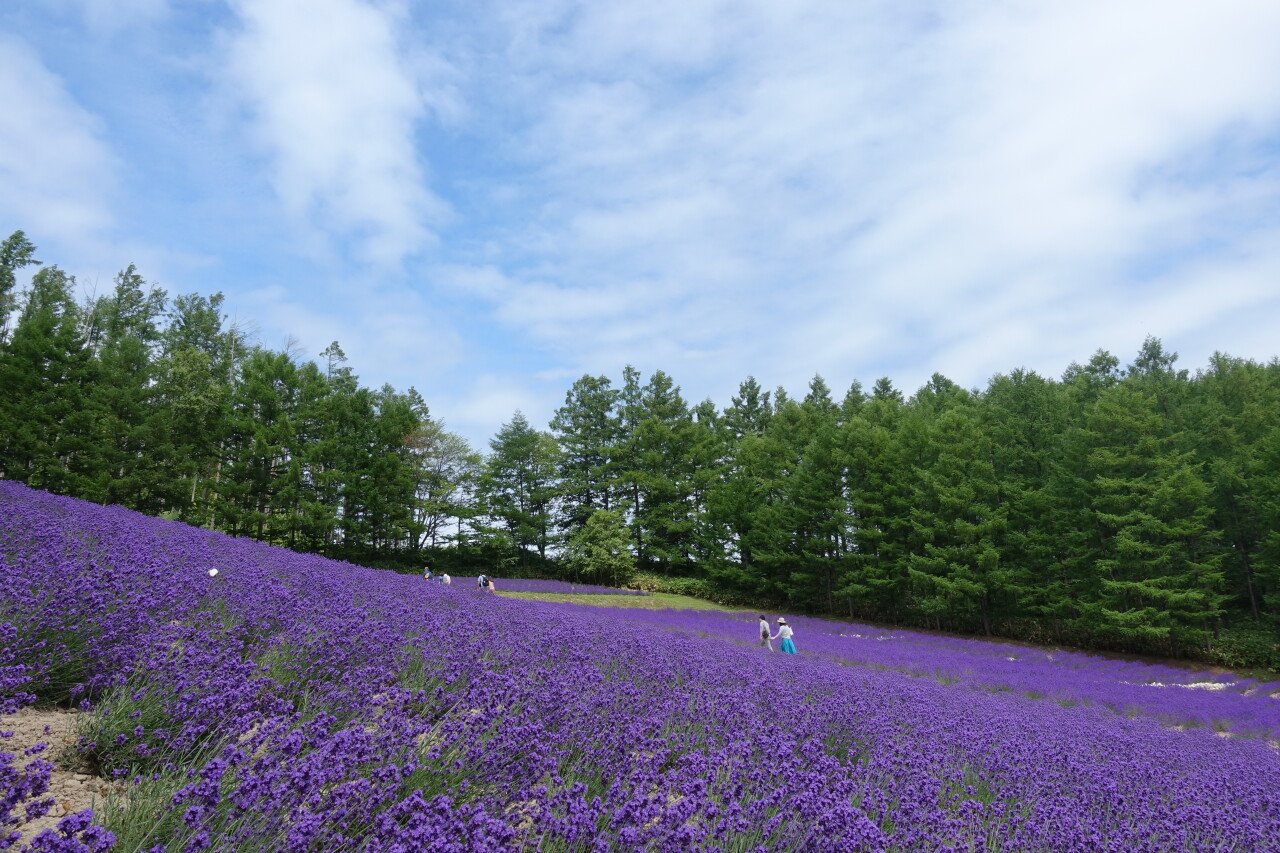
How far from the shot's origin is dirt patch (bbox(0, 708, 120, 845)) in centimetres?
282

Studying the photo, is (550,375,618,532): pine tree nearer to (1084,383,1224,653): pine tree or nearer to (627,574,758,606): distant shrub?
(627,574,758,606): distant shrub

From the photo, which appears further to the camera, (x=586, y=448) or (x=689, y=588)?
(x=586, y=448)

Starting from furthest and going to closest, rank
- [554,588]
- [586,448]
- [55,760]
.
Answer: [586,448] < [554,588] < [55,760]

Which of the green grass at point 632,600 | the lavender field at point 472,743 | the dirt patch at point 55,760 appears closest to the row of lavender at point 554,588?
the green grass at point 632,600

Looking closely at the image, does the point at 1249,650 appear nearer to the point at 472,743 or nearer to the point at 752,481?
the point at 752,481

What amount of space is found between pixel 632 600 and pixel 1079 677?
1819 cm

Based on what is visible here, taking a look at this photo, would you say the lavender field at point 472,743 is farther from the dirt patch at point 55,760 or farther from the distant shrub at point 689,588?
the distant shrub at point 689,588

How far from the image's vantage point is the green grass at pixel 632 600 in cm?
2754

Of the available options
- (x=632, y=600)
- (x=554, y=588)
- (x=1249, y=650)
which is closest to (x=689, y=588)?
(x=632, y=600)

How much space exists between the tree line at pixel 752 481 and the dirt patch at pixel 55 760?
94.0ft

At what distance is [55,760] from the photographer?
3.17 meters

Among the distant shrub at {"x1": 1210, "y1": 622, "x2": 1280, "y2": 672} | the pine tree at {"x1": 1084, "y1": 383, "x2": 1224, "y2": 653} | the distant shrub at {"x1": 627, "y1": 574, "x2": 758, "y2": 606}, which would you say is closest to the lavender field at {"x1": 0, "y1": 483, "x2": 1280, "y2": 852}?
the pine tree at {"x1": 1084, "y1": 383, "x2": 1224, "y2": 653}

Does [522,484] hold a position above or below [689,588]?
above

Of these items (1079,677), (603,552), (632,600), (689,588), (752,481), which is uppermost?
(752,481)
